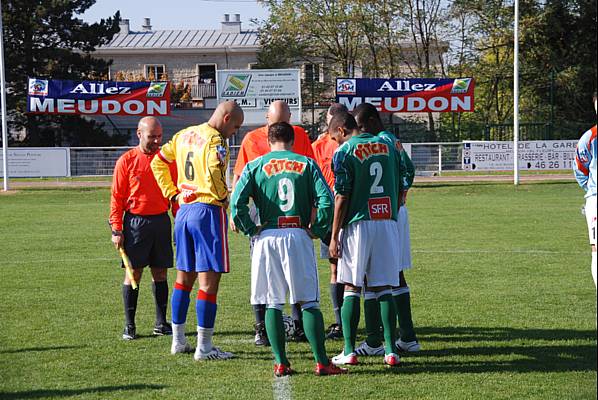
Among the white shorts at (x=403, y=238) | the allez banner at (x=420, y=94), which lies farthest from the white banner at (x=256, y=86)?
the white shorts at (x=403, y=238)

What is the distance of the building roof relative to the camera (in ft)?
192

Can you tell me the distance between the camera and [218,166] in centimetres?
701

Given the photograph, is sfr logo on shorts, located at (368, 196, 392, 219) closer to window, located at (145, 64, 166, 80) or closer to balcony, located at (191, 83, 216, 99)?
balcony, located at (191, 83, 216, 99)

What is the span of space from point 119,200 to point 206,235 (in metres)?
1.44

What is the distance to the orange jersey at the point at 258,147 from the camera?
308 inches

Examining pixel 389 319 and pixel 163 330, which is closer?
pixel 389 319

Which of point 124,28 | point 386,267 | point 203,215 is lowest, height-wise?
point 386,267

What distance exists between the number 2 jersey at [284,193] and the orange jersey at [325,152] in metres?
1.96

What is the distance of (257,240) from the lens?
21.7ft

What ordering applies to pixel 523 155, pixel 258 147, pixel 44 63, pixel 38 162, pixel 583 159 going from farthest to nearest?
pixel 44 63 < pixel 523 155 < pixel 38 162 < pixel 258 147 < pixel 583 159

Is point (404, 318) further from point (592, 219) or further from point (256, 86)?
point (256, 86)

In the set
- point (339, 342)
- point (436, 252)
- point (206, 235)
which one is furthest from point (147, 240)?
point (436, 252)

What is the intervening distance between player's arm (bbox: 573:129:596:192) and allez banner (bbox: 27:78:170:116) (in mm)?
26920

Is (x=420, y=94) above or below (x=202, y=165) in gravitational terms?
above
